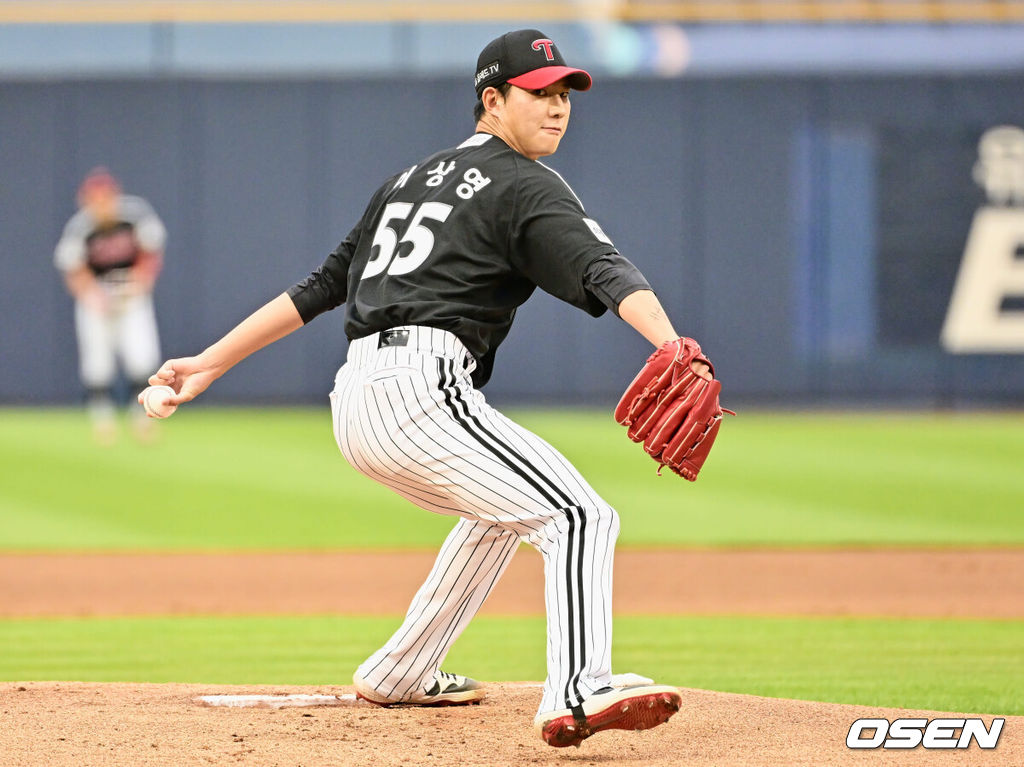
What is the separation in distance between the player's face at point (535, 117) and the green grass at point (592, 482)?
16.5ft

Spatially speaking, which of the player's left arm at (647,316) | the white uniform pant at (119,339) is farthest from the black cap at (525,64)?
the white uniform pant at (119,339)

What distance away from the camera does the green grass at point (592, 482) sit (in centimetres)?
874

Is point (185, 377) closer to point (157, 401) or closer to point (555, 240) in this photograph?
point (157, 401)

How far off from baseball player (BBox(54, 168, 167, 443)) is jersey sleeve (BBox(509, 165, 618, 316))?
10.9 meters

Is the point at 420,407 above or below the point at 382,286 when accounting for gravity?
below

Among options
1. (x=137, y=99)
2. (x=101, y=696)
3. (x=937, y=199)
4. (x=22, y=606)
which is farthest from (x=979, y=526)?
(x=137, y=99)

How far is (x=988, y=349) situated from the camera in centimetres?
1532

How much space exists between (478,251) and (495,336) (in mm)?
232

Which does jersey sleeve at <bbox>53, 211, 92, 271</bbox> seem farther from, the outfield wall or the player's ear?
the player's ear

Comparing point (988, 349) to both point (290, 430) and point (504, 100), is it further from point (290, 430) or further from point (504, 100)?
point (504, 100)

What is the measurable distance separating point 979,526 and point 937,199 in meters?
7.34

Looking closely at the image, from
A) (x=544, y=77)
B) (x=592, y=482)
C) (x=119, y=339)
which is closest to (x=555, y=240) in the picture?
(x=544, y=77)

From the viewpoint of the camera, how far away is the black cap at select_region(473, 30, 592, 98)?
11.4ft

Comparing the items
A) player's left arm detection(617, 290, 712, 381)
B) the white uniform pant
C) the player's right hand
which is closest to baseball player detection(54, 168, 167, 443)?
the white uniform pant
